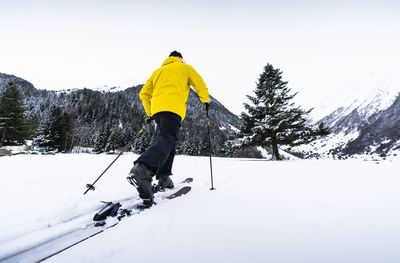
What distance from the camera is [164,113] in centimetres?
231

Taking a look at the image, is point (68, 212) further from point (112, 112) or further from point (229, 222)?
point (112, 112)

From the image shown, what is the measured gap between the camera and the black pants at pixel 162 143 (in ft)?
6.30

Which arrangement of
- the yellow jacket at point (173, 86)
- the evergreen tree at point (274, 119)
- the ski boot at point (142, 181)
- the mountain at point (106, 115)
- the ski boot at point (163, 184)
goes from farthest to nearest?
the mountain at point (106, 115)
the evergreen tree at point (274, 119)
the ski boot at point (163, 184)
the yellow jacket at point (173, 86)
the ski boot at point (142, 181)

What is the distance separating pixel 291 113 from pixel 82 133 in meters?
43.0

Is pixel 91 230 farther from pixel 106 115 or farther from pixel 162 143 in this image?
pixel 106 115

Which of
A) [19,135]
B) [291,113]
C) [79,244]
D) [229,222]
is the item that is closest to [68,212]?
[79,244]

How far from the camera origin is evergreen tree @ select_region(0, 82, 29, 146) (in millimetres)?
22484

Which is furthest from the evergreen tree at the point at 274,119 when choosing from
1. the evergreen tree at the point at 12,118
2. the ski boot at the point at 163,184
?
the evergreen tree at the point at 12,118

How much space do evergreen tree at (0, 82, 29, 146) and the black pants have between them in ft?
102

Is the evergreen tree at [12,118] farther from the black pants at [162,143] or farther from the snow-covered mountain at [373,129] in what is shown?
the snow-covered mountain at [373,129]

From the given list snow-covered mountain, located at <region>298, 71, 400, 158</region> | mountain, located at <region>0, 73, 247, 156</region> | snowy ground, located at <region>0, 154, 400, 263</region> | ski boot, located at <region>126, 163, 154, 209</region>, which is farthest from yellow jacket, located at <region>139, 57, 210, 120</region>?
snow-covered mountain, located at <region>298, 71, 400, 158</region>

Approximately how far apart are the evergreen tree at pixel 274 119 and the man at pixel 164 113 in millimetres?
9202

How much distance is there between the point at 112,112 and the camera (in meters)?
87.6

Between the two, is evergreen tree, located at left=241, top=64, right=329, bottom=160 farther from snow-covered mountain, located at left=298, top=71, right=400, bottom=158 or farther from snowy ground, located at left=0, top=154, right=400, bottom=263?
snow-covered mountain, located at left=298, top=71, right=400, bottom=158
